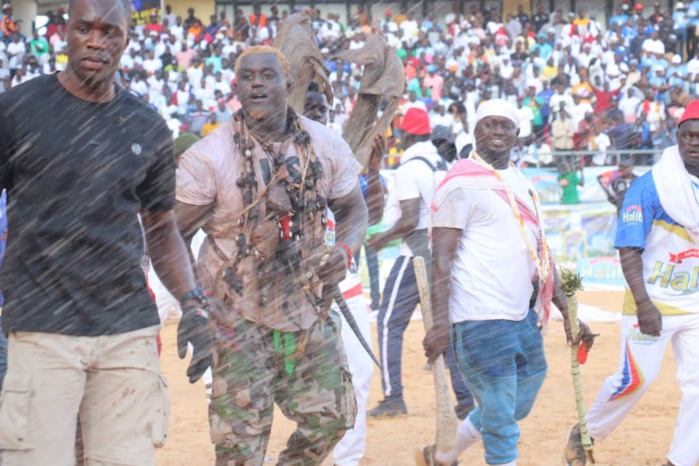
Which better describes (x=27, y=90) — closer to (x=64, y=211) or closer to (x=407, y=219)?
(x=64, y=211)

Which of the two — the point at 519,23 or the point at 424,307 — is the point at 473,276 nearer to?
the point at 424,307

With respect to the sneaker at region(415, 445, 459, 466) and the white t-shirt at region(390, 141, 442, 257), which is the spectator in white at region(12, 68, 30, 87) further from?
the sneaker at region(415, 445, 459, 466)

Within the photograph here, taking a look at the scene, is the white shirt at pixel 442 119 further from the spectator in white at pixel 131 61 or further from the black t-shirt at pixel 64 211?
the black t-shirt at pixel 64 211

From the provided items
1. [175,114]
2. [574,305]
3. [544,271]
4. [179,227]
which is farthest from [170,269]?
[175,114]

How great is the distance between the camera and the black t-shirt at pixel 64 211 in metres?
3.44

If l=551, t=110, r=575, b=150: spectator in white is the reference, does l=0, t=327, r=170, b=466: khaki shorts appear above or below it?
above

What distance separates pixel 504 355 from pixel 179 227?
1.72 metres

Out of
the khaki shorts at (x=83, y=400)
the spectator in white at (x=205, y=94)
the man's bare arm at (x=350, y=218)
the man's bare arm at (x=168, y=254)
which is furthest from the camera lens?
the spectator in white at (x=205, y=94)

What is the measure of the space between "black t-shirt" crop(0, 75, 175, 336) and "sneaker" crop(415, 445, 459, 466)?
283cm

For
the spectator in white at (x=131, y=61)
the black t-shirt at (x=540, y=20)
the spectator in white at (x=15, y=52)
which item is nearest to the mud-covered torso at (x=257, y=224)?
the spectator in white at (x=131, y=61)

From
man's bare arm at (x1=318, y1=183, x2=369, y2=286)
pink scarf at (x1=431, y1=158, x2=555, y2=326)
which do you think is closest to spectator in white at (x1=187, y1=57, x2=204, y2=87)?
pink scarf at (x1=431, y1=158, x2=555, y2=326)

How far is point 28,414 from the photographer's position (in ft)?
11.1

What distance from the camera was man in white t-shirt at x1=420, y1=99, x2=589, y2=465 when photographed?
5.05 meters

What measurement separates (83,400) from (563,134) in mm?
18389
